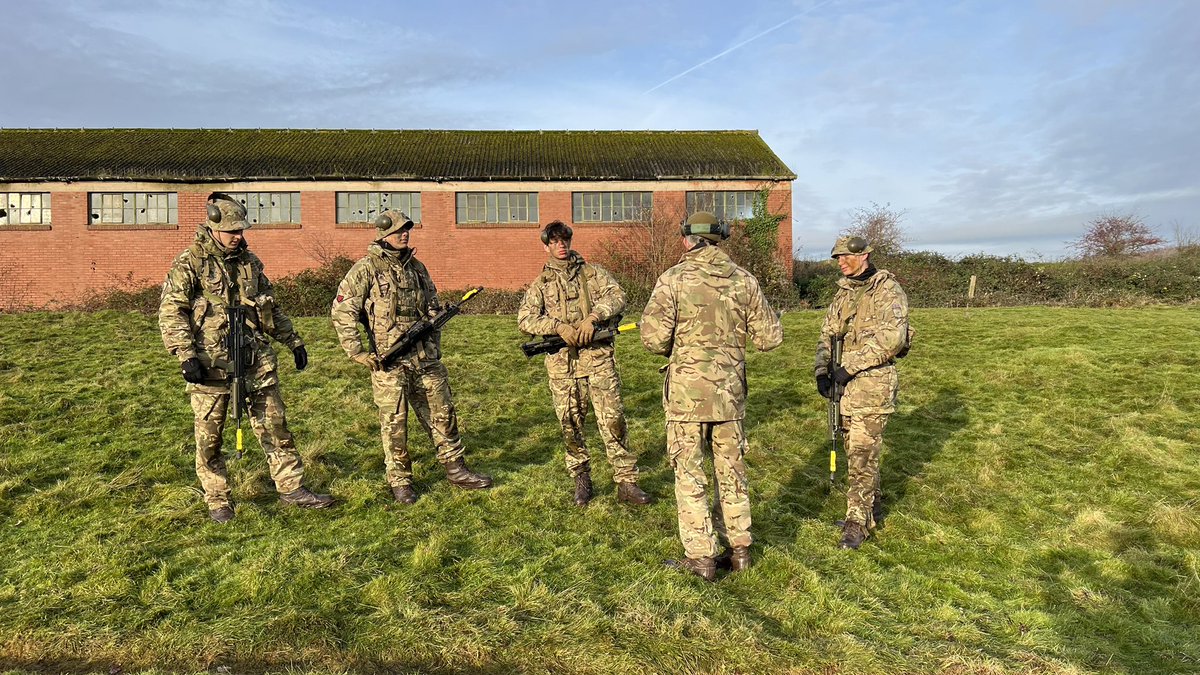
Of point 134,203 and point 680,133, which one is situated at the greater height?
point 680,133

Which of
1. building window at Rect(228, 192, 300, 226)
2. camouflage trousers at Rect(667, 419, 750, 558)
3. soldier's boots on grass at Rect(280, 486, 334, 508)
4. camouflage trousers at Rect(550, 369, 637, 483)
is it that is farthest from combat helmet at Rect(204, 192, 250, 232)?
building window at Rect(228, 192, 300, 226)

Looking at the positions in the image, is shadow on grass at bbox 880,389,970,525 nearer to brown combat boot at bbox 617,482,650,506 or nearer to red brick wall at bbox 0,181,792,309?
brown combat boot at bbox 617,482,650,506

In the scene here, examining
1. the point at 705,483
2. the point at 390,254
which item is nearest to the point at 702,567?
the point at 705,483

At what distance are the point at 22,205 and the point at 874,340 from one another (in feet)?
88.0

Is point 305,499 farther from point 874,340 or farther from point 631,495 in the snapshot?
point 874,340

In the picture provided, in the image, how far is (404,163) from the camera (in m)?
22.2

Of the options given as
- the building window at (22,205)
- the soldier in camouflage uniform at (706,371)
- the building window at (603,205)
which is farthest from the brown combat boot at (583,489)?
the building window at (22,205)

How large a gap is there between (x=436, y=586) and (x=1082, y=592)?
401 cm

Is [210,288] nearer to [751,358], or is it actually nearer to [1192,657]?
[1192,657]

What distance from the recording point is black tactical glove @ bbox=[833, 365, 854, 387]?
4621 millimetres

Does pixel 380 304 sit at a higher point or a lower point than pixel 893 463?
higher

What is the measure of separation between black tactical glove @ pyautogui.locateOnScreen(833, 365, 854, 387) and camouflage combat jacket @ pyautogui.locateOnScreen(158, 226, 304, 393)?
14.0 feet

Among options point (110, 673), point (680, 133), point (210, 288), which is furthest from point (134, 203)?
point (110, 673)

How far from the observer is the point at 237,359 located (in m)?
4.68
